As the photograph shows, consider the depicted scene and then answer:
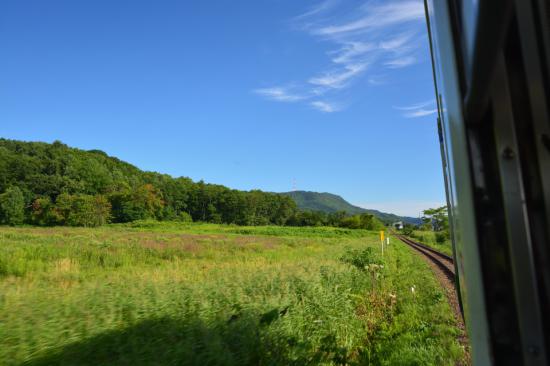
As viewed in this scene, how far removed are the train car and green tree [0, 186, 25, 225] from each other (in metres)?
91.5

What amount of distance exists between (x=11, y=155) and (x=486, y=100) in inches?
4223

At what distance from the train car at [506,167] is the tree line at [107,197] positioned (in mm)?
87166

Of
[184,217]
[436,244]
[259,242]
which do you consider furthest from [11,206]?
[436,244]

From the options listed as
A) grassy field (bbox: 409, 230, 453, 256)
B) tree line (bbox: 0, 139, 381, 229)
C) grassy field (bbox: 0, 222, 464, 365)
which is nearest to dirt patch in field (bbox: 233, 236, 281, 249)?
grassy field (bbox: 409, 230, 453, 256)

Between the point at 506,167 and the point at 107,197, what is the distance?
4041 inches

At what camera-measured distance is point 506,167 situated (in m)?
1.02

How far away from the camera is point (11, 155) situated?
88.7 meters

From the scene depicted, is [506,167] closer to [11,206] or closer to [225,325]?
[225,325]

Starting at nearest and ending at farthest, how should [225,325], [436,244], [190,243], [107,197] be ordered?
[225,325] < [190,243] < [436,244] < [107,197]

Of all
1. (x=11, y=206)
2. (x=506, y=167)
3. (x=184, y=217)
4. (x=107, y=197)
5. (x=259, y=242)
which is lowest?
(x=259, y=242)

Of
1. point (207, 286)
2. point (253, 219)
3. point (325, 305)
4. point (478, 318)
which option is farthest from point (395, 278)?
point (253, 219)

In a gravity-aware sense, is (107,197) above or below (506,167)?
above

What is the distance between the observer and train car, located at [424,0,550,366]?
75 centimetres

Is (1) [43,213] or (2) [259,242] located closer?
(2) [259,242]
